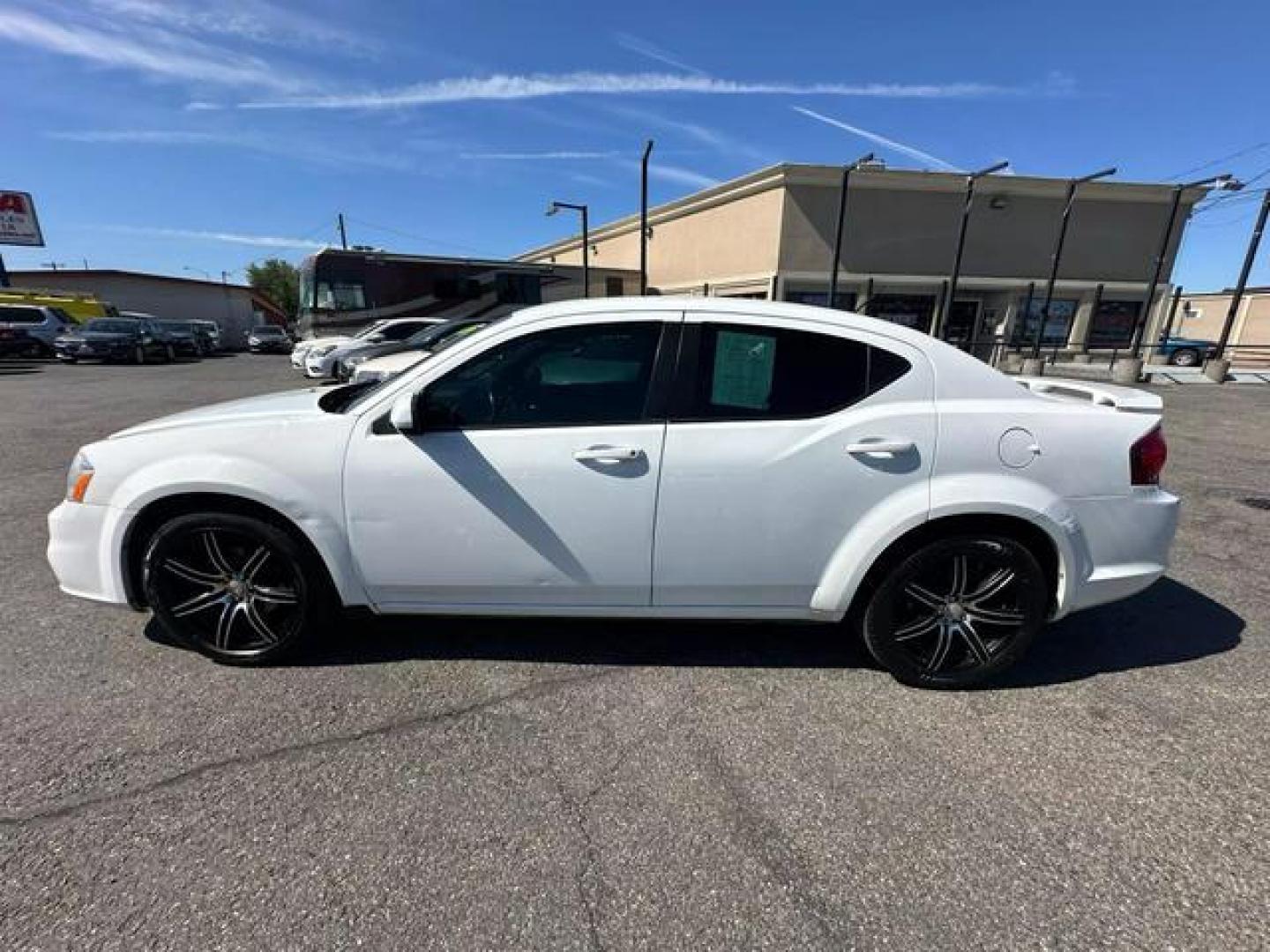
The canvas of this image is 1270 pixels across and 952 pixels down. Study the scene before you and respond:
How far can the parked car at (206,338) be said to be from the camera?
1102 inches

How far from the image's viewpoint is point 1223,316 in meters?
43.2

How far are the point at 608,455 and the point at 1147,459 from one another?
228 centimetres

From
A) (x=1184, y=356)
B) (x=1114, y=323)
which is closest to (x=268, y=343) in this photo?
(x=1114, y=323)

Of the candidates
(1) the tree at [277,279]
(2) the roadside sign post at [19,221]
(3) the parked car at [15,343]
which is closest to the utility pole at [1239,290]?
(3) the parked car at [15,343]

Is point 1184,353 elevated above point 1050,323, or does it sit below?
below

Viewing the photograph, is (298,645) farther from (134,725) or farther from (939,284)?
(939,284)

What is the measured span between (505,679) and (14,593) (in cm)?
312

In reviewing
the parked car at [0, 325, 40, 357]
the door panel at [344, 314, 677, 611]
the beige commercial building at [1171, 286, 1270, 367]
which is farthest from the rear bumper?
the beige commercial building at [1171, 286, 1270, 367]

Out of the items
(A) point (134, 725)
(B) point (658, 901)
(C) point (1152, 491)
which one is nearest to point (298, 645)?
(A) point (134, 725)

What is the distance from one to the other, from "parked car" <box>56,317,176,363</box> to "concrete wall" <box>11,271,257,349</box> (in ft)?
55.6

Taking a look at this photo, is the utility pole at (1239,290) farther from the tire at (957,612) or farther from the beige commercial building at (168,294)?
the beige commercial building at (168,294)

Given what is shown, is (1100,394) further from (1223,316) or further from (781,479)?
(1223,316)

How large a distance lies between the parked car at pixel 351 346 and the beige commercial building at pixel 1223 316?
158 ft

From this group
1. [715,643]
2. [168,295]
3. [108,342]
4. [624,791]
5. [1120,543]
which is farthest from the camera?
[168,295]
